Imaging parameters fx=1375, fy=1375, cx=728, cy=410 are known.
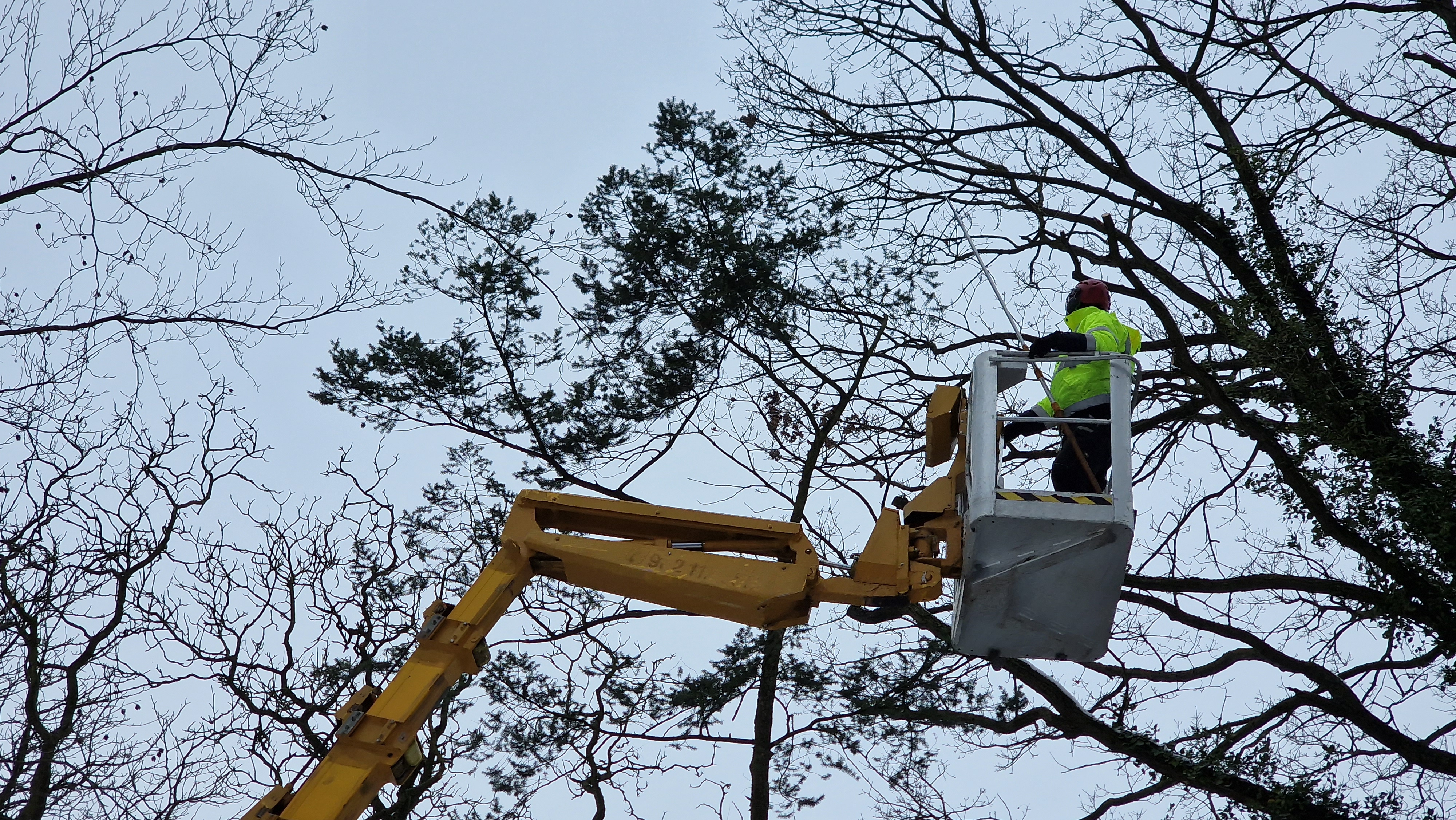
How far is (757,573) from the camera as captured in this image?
683 cm

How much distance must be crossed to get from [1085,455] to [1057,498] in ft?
2.75

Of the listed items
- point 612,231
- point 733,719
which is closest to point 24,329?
point 612,231

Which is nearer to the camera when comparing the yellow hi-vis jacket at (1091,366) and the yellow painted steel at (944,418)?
the yellow hi-vis jacket at (1091,366)

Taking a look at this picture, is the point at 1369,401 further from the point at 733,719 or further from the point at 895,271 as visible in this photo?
the point at 733,719

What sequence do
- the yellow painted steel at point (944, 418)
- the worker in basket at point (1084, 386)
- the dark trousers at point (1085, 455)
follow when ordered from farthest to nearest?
the yellow painted steel at point (944, 418) → the dark trousers at point (1085, 455) → the worker in basket at point (1084, 386)

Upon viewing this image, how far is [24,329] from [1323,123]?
10.5m

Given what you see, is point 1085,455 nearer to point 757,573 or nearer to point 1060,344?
point 1060,344

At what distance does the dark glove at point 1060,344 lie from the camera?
22.2 ft

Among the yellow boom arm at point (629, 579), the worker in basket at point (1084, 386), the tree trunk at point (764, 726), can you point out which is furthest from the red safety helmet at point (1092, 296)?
the tree trunk at point (764, 726)

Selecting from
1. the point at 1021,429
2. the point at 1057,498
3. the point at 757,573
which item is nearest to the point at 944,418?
the point at 1021,429

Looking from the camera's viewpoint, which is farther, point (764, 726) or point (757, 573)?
point (764, 726)

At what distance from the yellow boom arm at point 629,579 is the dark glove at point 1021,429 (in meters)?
0.51

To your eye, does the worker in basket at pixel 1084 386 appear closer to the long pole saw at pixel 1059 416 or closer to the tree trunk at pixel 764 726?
the long pole saw at pixel 1059 416

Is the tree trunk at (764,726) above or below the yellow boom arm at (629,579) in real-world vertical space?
above
